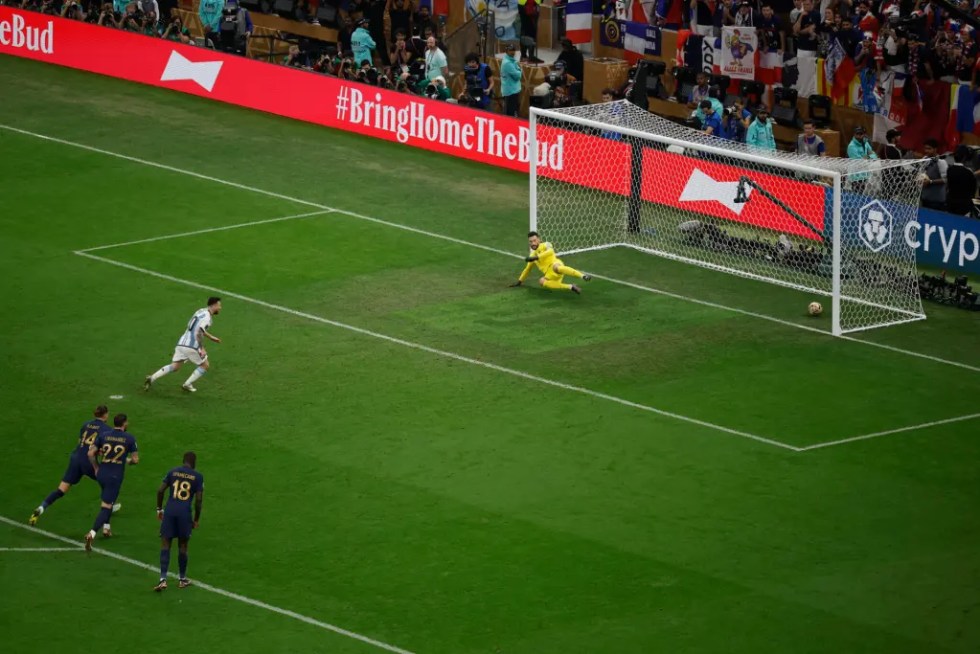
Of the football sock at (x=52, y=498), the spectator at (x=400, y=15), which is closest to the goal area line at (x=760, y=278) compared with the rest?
the spectator at (x=400, y=15)

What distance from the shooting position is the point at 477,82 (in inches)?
1810

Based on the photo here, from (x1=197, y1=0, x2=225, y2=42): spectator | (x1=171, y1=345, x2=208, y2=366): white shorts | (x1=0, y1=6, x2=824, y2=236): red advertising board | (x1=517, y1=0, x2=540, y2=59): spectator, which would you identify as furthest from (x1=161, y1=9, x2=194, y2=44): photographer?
(x1=171, y1=345, x2=208, y2=366): white shorts

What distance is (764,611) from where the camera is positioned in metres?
23.3

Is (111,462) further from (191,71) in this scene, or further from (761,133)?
(191,71)

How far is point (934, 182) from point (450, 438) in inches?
526

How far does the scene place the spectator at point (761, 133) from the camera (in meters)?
40.4

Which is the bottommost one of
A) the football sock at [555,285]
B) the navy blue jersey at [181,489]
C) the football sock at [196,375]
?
the football sock at [196,375]

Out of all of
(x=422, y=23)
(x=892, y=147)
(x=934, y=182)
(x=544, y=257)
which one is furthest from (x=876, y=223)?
(x=422, y=23)

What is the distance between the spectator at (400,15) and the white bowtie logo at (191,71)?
15.3 feet

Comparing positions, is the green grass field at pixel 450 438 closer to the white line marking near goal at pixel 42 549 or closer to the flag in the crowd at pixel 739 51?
the white line marking near goal at pixel 42 549

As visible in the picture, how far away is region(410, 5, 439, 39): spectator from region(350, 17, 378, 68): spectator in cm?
193

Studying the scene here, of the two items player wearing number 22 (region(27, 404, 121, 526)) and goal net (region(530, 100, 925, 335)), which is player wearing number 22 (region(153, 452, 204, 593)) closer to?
player wearing number 22 (region(27, 404, 121, 526))

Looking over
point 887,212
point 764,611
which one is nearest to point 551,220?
point 887,212

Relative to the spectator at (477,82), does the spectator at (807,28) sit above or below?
above
